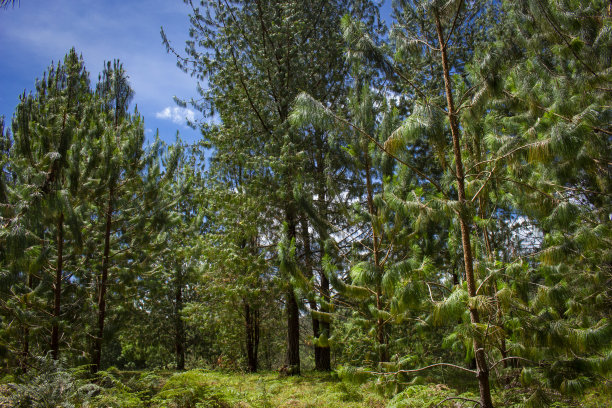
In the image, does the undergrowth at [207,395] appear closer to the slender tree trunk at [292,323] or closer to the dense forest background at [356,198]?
the dense forest background at [356,198]

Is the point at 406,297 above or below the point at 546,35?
below

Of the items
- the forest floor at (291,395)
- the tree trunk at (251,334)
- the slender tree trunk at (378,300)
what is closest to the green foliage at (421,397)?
the forest floor at (291,395)

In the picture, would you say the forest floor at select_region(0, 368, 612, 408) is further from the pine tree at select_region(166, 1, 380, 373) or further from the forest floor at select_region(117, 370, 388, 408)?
the pine tree at select_region(166, 1, 380, 373)

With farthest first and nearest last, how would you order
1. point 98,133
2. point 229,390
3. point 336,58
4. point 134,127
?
point 336,58 → point 134,127 → point 98,133 → point 229,390

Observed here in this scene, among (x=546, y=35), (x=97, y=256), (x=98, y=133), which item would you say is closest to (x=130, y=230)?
(x=97, y=256)

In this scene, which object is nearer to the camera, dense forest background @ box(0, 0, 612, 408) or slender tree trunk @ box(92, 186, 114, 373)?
dense forest background @ box(0, 0, 612, 408)

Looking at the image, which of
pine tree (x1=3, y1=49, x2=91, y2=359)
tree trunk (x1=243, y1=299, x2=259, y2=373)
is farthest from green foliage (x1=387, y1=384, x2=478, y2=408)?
tree trunk (x1=243, y1=299, x2=259, y2=373)

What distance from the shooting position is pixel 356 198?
10039 mm

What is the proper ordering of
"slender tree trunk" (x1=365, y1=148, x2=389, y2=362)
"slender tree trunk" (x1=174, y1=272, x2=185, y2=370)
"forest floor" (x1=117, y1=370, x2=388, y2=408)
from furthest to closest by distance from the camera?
1. "slender tree trunk" (x1=174, y1=272, x2=185, y2=370)
2. "slender tree trunk" (x1=365, y1=148, x2=389, y2=362)
3. "forest floor" (x1=117, y1=370, x2=388, y2=408)

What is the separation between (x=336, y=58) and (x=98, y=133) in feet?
20.7

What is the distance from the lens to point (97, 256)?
28.8 feet

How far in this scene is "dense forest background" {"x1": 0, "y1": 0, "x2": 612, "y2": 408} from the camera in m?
4.29

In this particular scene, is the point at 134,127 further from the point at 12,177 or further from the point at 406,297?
the point at 406,297

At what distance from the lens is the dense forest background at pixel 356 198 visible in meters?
4.29
